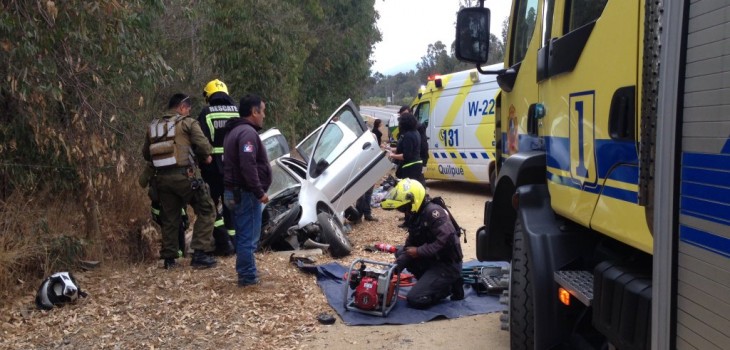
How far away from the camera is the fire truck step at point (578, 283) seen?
2711mm

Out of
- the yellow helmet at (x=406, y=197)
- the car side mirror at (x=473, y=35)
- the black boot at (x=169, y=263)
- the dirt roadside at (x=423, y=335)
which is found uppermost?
the car side mirror at (x=473, y=35)

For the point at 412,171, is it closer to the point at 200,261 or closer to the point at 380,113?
the point at 200,261

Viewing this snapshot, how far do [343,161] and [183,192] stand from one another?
2500 millimetres

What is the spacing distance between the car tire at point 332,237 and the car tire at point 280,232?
294 mm

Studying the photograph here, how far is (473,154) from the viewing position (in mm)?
12828

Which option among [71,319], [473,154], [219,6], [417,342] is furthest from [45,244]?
[473,154]

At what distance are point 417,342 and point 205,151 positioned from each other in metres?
2.91

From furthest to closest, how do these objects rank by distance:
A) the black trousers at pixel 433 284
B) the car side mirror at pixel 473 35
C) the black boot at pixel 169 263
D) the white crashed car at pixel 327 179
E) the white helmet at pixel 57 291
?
the white crashed car at pixel 327 179, the black boot at pixel 169 263, the black trousers at pixel 433 284, the white helmet at pixel 57 291, the car side mirror at pixel 473 35

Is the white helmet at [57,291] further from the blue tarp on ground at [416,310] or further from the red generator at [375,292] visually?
the red generator at [375,292]

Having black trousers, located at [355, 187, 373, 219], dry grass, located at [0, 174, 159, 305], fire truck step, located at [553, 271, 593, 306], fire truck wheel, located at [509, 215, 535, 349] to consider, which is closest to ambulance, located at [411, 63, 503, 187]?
black trousers, located at [355, 187, 373, 219]

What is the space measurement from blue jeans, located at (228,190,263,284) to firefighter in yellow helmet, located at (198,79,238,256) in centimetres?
123

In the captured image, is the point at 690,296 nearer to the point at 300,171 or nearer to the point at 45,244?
the point at 45,244

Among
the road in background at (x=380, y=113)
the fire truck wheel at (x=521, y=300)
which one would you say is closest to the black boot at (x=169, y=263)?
the fire truck wheel at (x=521, y=300)

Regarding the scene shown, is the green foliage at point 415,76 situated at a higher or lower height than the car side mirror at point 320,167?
higher
